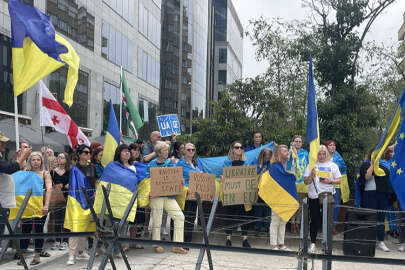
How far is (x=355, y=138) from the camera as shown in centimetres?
1361

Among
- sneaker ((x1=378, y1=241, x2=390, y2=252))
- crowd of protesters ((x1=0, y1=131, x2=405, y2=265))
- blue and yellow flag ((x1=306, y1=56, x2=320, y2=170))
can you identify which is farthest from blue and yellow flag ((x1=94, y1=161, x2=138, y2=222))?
sneaker ((x1=378, y1=241, x2=390, y2=252))

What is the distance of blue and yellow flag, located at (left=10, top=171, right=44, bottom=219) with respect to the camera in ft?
26.1

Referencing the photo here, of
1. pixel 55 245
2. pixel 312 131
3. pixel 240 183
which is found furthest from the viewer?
pixel 55 245

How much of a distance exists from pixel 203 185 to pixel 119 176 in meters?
1.23

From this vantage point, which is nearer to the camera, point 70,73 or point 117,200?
point 117,200

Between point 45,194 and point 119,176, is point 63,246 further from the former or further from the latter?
point 119,176

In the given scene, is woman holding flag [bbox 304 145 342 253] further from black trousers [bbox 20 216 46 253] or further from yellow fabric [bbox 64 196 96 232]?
black trousers [bbox 20 216 46 253]

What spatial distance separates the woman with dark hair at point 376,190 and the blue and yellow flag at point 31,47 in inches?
215

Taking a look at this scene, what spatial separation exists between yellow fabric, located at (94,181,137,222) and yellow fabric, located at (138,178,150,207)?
468mm

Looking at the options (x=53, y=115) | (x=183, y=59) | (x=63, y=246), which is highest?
(x=183, y=59)

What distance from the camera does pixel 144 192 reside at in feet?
27.9

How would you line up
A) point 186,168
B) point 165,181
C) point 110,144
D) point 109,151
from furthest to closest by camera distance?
point 110,144 → point 109,151 → point 186,168 → point 165,181

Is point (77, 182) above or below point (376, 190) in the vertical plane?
above

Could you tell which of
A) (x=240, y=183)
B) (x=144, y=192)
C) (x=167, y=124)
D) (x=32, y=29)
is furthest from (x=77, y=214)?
(x=167, y=124)
